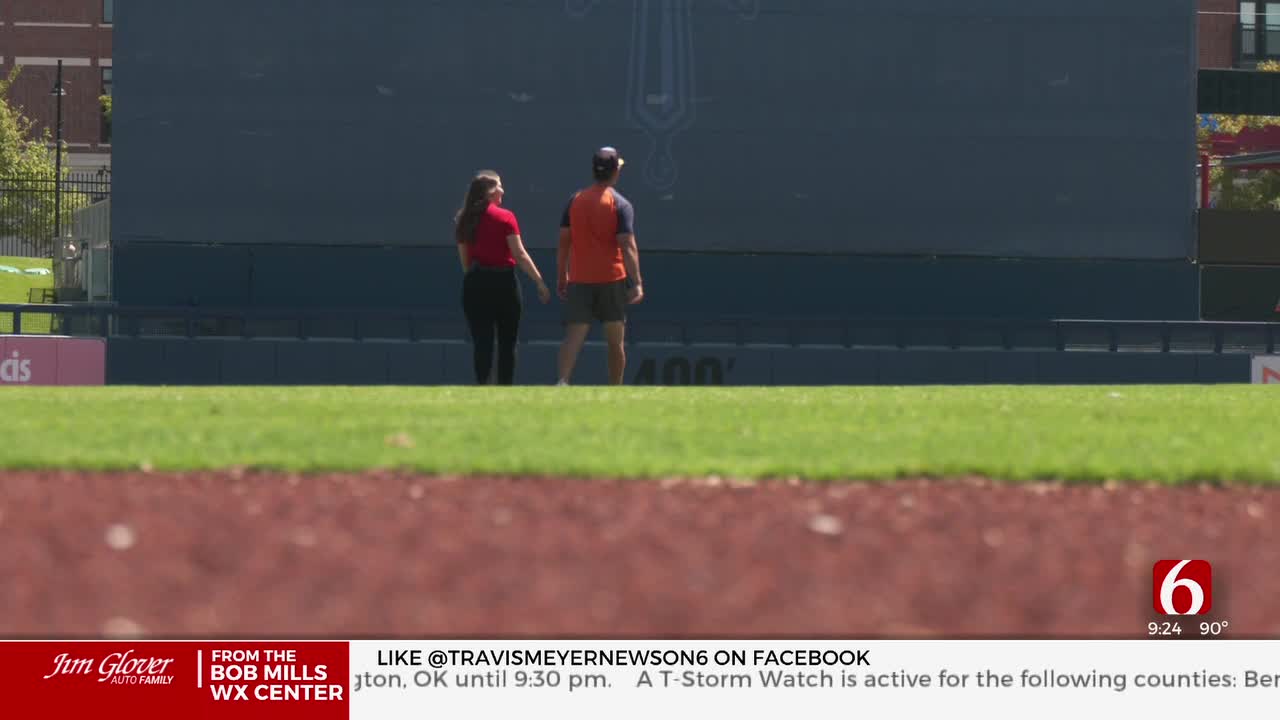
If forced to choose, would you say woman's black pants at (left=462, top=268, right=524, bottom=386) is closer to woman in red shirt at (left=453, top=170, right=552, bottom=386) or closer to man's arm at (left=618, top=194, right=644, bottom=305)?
woman in red shirt at (left=453, top=170, right=552, bottom=386)

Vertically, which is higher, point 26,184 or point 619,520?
point 26,184

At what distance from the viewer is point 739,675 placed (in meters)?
3.69

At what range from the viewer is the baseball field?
4.23 meters

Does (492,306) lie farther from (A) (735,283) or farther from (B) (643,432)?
(A) (735,283)

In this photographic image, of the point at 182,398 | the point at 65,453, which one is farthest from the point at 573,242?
the point at 65,453

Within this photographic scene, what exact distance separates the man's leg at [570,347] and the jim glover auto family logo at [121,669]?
9695mm

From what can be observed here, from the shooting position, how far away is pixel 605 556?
505cm

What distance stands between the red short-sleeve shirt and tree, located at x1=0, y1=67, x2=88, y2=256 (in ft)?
116

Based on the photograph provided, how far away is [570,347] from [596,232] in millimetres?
850

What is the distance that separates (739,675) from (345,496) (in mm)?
2980

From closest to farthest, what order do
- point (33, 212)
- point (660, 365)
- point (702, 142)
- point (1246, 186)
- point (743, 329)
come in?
point (660, 365) → point (743, 329) → point (702, 142) → point (1246, 186) → point (33, 212)

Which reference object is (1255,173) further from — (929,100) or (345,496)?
(345,496)

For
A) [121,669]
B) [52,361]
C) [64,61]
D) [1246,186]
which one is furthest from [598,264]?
[64,61]

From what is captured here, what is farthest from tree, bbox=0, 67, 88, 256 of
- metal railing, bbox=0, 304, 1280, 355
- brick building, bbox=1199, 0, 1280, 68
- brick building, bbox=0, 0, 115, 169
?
brick building, bbox=1199, 0, 1280, 68
